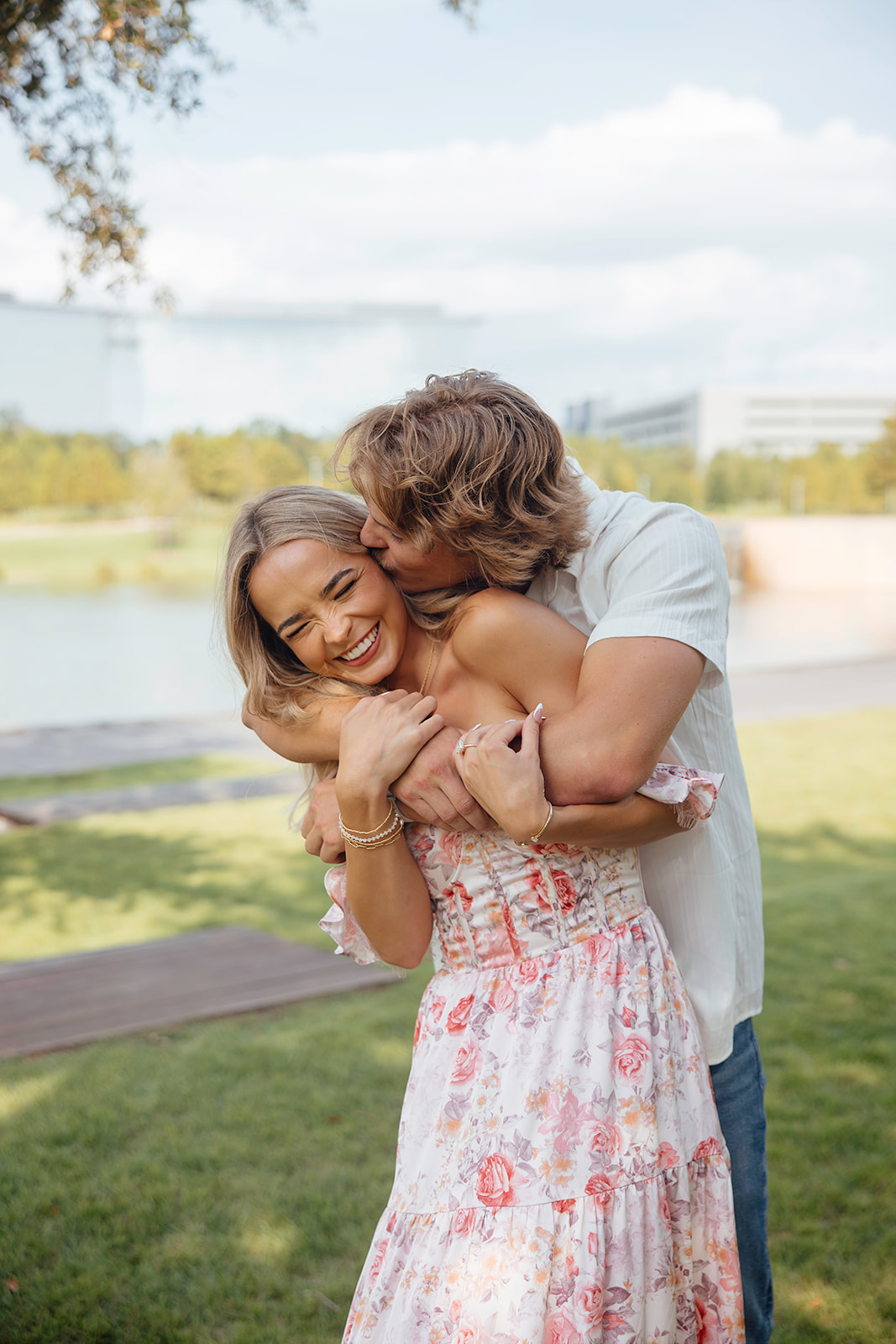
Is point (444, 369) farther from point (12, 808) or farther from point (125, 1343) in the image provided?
point (12, 808)

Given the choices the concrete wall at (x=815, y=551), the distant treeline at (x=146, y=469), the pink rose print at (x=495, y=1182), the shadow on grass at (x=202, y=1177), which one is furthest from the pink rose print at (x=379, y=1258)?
the concrete wall at (x=815, y=551)

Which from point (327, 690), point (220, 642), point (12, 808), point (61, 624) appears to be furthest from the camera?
point (61, 624)

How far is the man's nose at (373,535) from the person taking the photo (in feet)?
5.17

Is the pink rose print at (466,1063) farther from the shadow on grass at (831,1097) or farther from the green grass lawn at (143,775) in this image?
the green grass lawn at (143,775)

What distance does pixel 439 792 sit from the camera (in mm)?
1480

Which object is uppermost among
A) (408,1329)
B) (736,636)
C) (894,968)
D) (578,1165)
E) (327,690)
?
(327,690)

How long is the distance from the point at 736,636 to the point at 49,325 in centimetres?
1519

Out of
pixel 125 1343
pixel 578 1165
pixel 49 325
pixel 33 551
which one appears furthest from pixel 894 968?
pixel 33 551

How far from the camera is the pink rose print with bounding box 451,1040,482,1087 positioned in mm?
1507

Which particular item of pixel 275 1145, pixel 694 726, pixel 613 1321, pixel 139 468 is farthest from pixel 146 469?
pixel 613 1321

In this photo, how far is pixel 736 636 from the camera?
81.8 feet

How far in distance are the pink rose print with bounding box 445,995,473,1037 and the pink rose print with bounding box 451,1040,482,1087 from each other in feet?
0.08

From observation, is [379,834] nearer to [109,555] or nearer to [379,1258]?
[379,1258]

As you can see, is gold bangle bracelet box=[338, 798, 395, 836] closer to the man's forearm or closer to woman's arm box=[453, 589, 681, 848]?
woman's arm box=[453, 589, 681, 848]
